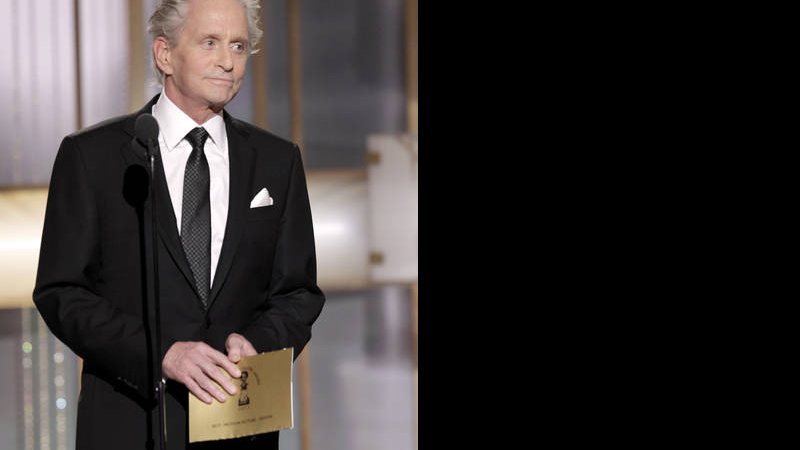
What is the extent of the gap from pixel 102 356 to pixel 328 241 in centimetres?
117

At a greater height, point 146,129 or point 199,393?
point 146,129

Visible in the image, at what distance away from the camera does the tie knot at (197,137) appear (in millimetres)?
1743

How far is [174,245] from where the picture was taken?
5.49ft

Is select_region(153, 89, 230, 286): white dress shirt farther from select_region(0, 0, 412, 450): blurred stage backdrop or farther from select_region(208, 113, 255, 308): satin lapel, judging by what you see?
select_region(0, 0, 412, 450): blurred stage backdrop

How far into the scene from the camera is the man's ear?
5.73ft

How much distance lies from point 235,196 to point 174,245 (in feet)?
0.45

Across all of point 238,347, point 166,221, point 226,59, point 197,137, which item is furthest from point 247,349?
point 226,59

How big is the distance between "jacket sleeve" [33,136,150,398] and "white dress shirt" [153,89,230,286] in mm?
135

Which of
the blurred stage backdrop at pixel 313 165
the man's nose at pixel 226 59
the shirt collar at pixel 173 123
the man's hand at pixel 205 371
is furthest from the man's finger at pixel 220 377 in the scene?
the blurred stage backdrop at pixel 313 165

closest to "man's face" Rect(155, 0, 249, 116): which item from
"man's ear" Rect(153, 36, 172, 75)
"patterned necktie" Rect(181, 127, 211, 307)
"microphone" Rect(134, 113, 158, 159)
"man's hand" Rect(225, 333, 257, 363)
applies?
"man's ear" Rect(153, 36, 172, 75)

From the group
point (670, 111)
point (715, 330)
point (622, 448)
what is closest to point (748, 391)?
point (715, 330)

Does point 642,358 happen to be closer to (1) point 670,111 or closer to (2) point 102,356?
(1) point 670,111

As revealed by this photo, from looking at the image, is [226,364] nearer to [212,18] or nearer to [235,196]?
[235,196]

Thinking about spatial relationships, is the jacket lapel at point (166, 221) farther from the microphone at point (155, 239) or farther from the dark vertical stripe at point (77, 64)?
the dark vertical stripe at point (77, 64)
